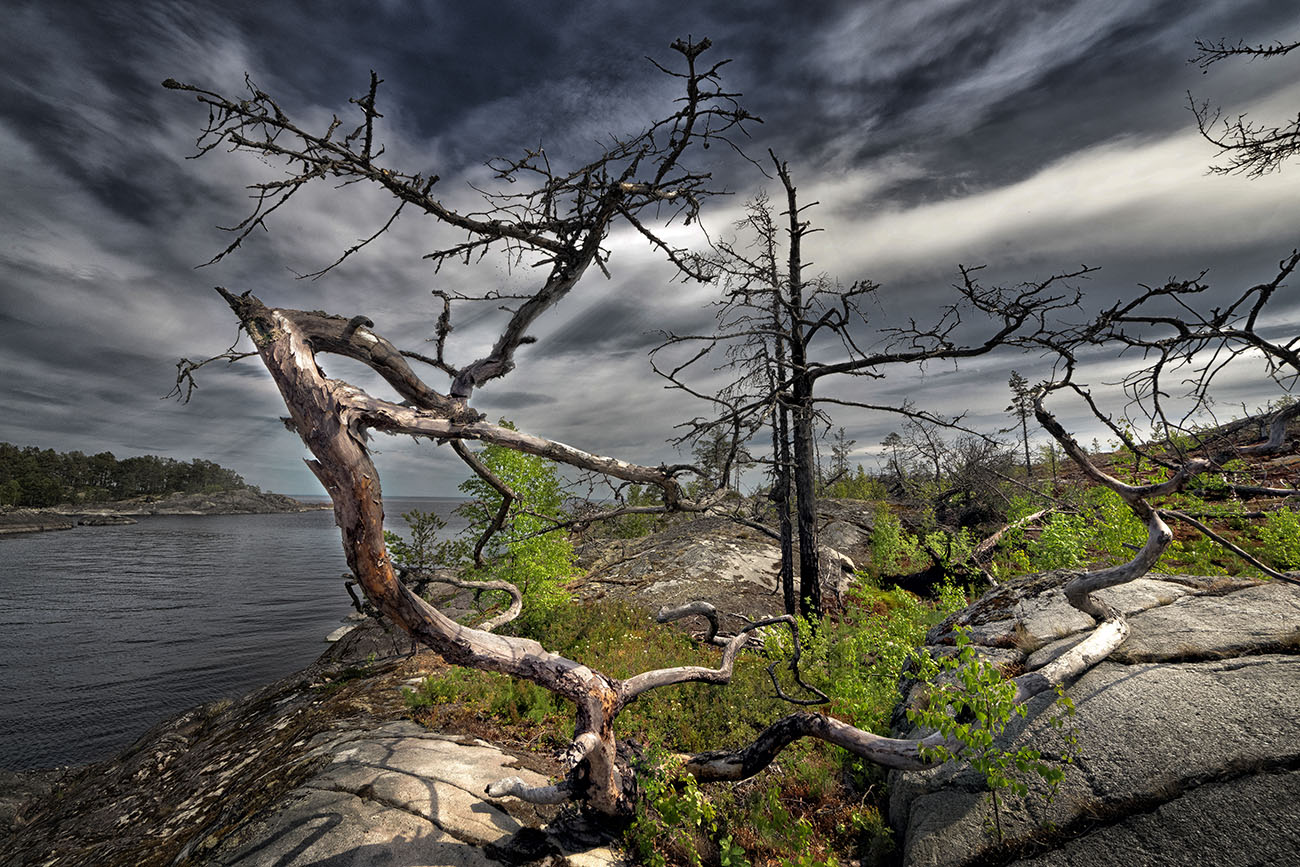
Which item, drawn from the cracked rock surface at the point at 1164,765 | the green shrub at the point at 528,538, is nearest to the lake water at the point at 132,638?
the green shrub at the point at 528,538

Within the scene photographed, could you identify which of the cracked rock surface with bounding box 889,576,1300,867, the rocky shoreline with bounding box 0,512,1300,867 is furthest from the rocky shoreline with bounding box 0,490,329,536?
the cracked rock surface with bounding box 889,576,1300,867

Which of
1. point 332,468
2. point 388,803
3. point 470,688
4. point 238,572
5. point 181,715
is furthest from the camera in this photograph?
point 238,572

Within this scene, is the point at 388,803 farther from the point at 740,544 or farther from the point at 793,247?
the point at 740,544

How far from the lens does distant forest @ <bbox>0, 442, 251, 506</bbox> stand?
305 ft

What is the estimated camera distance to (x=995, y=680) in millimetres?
3598

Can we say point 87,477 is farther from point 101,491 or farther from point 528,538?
point 528,538

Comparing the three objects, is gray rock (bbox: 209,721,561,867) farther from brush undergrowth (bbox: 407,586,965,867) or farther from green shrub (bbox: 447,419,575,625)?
green shrub (bbox: 447,419,575,625)

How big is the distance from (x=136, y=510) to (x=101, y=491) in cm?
1039

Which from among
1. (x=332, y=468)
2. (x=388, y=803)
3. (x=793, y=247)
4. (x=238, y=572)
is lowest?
(x=238, y=572)

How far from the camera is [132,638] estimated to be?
71.3 ft

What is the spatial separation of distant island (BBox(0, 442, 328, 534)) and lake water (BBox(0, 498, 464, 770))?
59.8 m

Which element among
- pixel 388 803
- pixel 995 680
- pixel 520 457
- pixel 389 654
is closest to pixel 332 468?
pixel 388 803

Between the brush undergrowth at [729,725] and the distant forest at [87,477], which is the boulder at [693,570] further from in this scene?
the distant forest at [87,477]

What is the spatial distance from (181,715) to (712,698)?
13.0 meters
